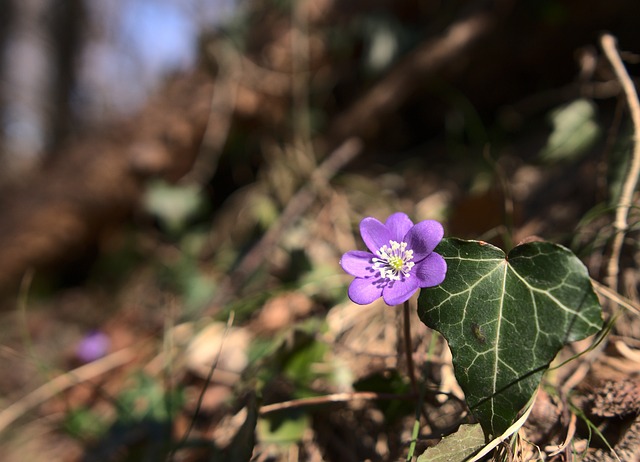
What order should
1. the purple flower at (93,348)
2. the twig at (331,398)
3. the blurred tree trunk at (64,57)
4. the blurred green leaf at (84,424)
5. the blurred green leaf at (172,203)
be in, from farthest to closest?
1. the blurred tree trunk at (64,57)
2. the blurred green leaf at (172,203)
3. the purple flower at (93,348)
4. the blurred green leaf at (84,424)
5. the twig at (331,398)

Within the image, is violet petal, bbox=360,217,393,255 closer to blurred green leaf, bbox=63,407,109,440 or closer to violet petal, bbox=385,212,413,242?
violet petal, bbox=385,212,413,242

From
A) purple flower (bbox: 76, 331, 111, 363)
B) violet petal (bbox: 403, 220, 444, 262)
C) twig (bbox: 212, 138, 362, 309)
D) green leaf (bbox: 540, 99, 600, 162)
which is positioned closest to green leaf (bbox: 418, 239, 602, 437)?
violet petal (bbox: 403, 220, 444, 262)

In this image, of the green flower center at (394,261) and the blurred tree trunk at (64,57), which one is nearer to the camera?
the green flower center at (394,261)

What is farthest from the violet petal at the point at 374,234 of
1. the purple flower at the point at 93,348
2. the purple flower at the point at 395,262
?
the purple flower at the point at 93,348

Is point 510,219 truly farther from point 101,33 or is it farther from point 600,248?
point 101,33

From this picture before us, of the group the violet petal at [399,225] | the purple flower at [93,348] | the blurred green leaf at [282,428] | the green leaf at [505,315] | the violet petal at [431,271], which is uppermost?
the violet petal at [399,225]

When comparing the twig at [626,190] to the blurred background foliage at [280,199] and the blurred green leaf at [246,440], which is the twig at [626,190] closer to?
the blurred background foliage at [280,199]

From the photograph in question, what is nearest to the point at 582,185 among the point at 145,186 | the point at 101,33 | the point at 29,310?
the point at 145,186
